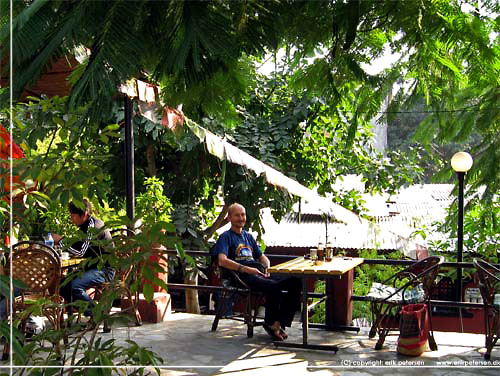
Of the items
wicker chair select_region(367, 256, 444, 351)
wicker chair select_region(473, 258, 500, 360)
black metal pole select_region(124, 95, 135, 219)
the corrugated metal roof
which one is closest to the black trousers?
wicker chair select_region(367, 256, 444, 351)

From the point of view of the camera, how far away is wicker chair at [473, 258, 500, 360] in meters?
4.32

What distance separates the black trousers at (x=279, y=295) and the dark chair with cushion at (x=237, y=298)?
0.25 feet

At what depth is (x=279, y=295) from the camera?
4891 millimetres

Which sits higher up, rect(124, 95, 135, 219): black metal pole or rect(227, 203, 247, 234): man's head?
rect(124, 95, 135, 219): black metal pole

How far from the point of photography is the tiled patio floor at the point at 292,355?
162 inches

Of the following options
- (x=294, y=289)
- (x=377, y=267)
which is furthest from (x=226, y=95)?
(x=377, y=267)

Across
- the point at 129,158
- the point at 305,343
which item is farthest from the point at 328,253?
the point at 129,158

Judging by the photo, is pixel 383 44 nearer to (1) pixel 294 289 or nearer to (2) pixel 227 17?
(2) pixel 227 17

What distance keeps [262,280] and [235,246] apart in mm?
442

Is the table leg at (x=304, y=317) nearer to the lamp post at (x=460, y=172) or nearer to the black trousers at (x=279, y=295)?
the black trousers at (x=279, y=295)

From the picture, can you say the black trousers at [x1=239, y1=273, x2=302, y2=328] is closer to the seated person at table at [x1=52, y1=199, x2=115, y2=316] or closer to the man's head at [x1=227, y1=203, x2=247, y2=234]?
the man's head at [x1=227, y1=203, x2=247, y2=234]

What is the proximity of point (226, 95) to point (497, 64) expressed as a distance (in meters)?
1.02

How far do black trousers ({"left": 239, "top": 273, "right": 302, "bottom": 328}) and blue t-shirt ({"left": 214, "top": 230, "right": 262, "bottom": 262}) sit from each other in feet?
0.85

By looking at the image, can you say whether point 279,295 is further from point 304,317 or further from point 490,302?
point 490,302
